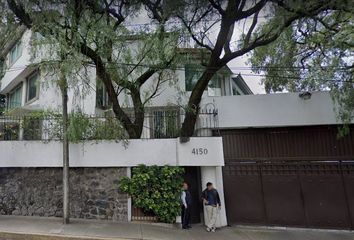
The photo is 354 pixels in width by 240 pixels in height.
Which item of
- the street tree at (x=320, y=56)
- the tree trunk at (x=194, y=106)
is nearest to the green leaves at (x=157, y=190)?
the tree trunk at (x=194, y=106)

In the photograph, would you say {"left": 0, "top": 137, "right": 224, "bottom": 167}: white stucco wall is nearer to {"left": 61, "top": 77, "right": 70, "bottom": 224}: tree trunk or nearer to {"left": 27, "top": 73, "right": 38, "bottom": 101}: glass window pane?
{"left": 61, "top": 77, "right": 70, "bottom": 224}: tree trunk

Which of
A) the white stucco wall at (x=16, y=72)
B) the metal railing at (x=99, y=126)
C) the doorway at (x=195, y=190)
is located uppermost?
the white stucco wall at (x=16, y=72)

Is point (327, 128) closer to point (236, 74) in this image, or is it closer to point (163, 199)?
point (236, 74)

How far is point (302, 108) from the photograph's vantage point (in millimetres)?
10672

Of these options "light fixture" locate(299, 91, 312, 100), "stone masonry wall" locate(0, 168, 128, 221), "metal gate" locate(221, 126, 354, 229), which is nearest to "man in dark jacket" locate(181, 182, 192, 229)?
"metal gate" locate(221, 126, 354, 229)

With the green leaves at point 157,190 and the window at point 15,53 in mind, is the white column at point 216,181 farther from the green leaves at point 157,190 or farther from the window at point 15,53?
the window at point 15,53

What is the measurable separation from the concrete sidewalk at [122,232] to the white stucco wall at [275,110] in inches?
150

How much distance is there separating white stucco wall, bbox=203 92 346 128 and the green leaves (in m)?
2.93

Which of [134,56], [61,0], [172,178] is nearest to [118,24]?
[134,56]

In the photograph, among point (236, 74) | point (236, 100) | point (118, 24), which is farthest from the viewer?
point (236, 74)

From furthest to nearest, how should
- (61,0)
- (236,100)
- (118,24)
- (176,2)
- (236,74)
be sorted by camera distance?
(236,74) → (236,100) → (118,24) → (176,2) → (61,0)

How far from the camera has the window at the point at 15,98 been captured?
59.0 feet

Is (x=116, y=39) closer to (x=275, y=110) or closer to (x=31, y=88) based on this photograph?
(x=275, y=110)

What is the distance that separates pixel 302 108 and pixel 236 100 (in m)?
2.48
